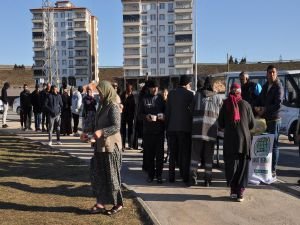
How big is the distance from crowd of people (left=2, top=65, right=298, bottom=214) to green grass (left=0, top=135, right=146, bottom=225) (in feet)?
1.20

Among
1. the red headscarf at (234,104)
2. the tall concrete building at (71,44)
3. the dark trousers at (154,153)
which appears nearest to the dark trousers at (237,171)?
the red headscarf at (234,104)

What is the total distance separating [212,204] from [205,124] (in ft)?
5.05

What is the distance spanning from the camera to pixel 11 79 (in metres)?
135

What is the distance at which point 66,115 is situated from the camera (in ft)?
59.8

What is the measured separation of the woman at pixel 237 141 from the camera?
7734 millimetres

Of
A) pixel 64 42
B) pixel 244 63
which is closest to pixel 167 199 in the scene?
pixel 244 63

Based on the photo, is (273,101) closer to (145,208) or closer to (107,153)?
(145,208)

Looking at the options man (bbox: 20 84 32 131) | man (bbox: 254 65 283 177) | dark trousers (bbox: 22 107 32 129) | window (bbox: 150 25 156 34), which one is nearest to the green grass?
man (bbox: 254 65 283 177)

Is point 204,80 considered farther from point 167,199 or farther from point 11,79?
point 11,79

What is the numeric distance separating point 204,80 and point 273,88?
1320 millimetres

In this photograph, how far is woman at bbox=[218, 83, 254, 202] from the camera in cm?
773

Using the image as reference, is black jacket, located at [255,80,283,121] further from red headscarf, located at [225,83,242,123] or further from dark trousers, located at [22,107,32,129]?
dark trousers, located at [22,107,32,129]

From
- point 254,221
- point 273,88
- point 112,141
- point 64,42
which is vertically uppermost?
point 64,42

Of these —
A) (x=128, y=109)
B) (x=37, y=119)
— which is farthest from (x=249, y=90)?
(x=37, y=119)
